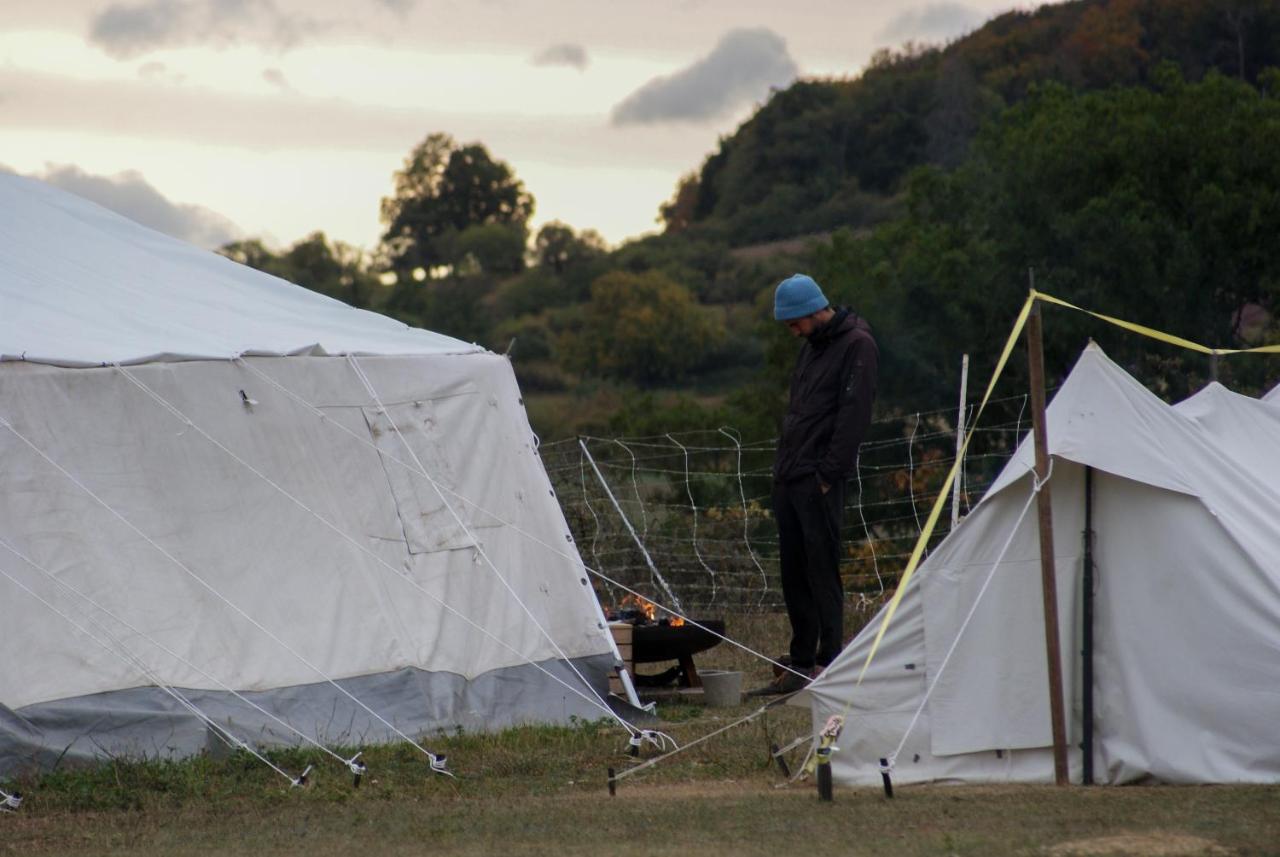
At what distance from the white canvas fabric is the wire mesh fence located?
2429mm

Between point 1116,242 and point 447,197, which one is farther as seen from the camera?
point 447,197

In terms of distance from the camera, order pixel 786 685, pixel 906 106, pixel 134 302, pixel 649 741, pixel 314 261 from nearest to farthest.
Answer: pixel 649 741, pixel 134 302, pixel 786 685, pixel 314 261, pixel 906 106

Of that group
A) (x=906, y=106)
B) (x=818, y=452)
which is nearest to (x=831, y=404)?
(x=818, y=452)

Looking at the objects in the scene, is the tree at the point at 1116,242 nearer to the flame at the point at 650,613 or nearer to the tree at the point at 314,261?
the flame at the point at 650,613

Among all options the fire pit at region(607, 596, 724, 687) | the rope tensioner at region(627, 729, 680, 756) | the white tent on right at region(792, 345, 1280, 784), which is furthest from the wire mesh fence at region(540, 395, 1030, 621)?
the white tent on right at region(792, 345, 1280, 784)

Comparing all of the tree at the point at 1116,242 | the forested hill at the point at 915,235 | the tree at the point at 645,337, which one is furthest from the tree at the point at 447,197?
→ the tree at the point at 1116,242

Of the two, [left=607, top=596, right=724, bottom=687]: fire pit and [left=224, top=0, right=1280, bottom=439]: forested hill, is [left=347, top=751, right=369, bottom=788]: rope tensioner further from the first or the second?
[left=224, top=0, right=1280, bottom=439]: forested hill

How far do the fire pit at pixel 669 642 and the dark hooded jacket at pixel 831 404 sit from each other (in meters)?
0.90

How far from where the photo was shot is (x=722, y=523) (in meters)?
12.4

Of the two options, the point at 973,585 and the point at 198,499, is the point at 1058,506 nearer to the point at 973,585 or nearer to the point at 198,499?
the point at 973,585

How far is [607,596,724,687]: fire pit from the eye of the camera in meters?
7.60

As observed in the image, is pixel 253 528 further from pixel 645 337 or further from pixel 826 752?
pixel 645 337

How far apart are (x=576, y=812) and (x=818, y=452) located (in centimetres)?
246

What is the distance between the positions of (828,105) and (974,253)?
46793mm
